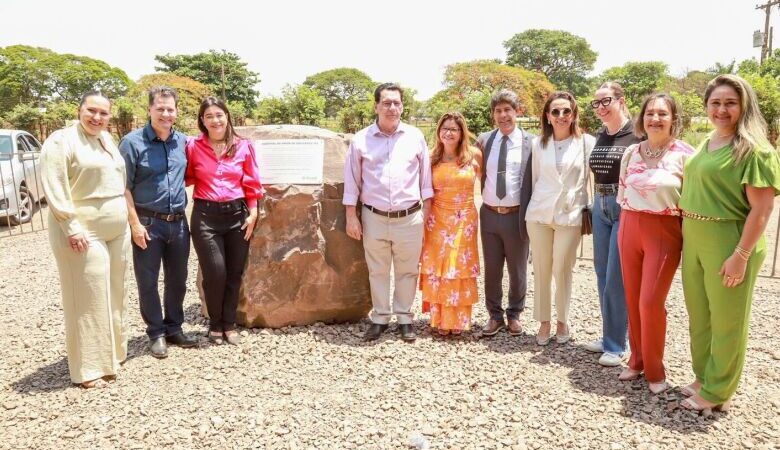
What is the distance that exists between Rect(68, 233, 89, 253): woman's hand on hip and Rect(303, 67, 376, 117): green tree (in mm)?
53340

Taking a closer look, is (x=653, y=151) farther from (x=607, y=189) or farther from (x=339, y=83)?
(x=339, y=83)

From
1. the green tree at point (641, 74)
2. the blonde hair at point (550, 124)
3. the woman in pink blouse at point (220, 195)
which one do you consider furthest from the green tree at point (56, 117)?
the green tree at point (641, 74)

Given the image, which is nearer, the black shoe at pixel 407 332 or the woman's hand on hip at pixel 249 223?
the woman's hand on hip at pixel 249 223

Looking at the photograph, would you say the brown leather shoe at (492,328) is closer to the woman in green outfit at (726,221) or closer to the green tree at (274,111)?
the woman in green outfit at (726,221)

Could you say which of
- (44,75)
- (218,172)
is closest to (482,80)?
(218,172)

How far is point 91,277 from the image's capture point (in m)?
3.20

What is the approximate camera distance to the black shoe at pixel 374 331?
4.10 m

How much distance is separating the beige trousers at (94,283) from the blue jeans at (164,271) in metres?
0.17

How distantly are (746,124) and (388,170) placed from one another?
82.8 inches

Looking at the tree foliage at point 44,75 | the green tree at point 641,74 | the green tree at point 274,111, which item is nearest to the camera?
the green tree at point 274,111

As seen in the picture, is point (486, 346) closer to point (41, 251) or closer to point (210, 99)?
point (210, 99)

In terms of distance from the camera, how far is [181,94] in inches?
1193

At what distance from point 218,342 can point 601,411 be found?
2.66m

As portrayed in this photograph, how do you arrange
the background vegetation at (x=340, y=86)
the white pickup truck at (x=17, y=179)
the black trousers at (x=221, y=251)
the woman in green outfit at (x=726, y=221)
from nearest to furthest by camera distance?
the woman in green outfit at (x=726, y=221) < the black trousers at (x=221, y=251) < the white pickup truck at (x=17, y=179) < the background vegetation at (x=340, y=86)
